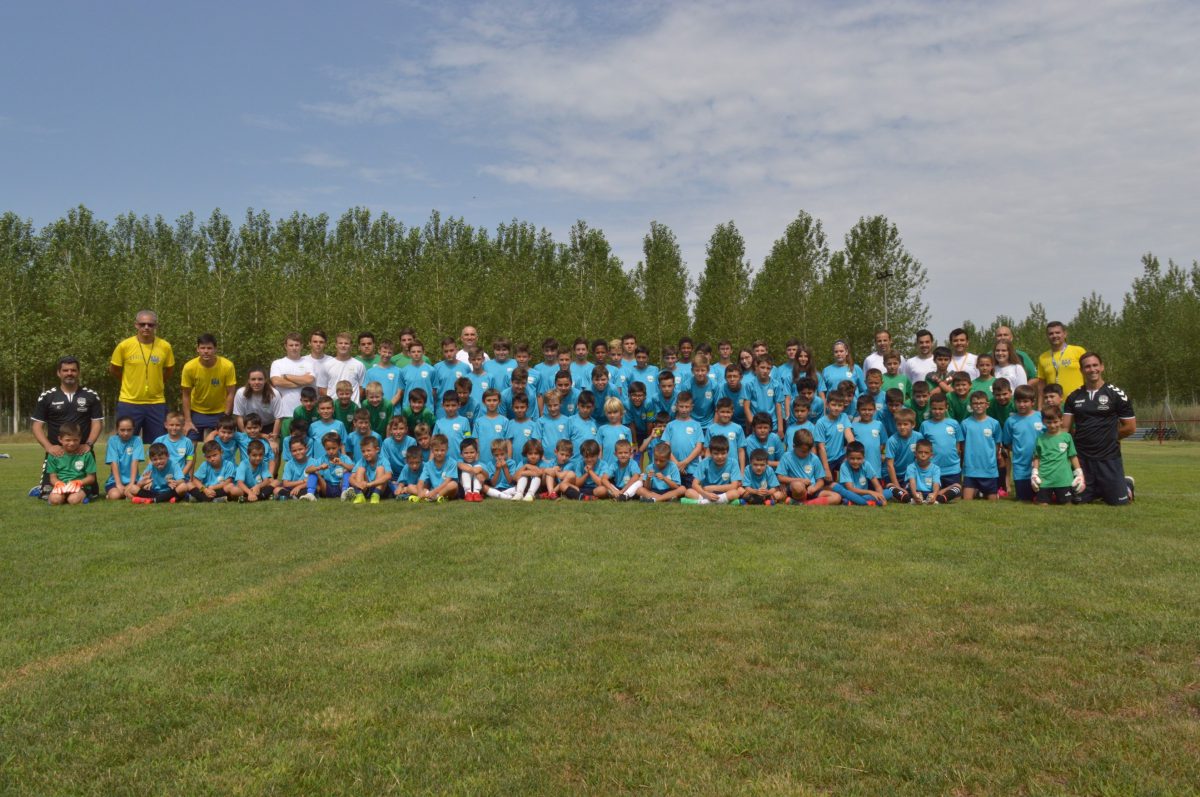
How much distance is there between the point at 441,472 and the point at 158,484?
356 centimetres

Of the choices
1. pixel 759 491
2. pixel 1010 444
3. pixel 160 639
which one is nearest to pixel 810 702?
pixel 160 639

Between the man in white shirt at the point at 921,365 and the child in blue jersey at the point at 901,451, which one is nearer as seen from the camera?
the child in blue jersey at the point at 901,451

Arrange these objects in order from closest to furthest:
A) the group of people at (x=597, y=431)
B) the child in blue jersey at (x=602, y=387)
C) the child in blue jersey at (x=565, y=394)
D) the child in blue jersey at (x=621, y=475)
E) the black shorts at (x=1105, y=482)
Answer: the black shorts at (x=1105, y=482), the group of people at (x=597, y=431), the child in blue jersey at (x=621, y=475), the child in blue jersey at (x=565, y=394), the child in blue jersey at (x=602, y=387)

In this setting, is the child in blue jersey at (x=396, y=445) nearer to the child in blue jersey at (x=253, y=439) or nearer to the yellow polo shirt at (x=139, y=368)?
the child in blue jersey at (x=253, y=439)

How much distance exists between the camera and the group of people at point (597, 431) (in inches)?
408

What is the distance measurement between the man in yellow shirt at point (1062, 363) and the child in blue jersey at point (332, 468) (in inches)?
372

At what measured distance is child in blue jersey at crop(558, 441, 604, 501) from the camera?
10742 mm

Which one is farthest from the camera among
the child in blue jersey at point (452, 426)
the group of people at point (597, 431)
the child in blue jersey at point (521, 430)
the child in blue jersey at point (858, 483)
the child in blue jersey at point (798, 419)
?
the child in blue jersey at point (521, 430)

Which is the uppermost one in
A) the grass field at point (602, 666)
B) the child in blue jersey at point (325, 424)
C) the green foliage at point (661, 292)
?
the green foliage at point (661, 292)

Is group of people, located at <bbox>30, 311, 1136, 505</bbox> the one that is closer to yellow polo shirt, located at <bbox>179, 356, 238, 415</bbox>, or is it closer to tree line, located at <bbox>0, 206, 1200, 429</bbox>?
yellow polo shirt, located at <bbox>179, 356, 238, 415</bbox>

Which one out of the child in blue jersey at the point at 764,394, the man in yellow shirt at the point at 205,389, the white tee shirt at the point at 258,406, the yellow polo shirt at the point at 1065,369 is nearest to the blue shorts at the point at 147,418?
the man in yellow shirt at the point at 205,389

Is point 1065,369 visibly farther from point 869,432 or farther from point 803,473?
point 803,473

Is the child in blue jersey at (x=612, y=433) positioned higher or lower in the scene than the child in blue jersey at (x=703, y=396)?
lower

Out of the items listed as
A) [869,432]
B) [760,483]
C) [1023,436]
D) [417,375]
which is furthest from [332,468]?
[1023,436]
